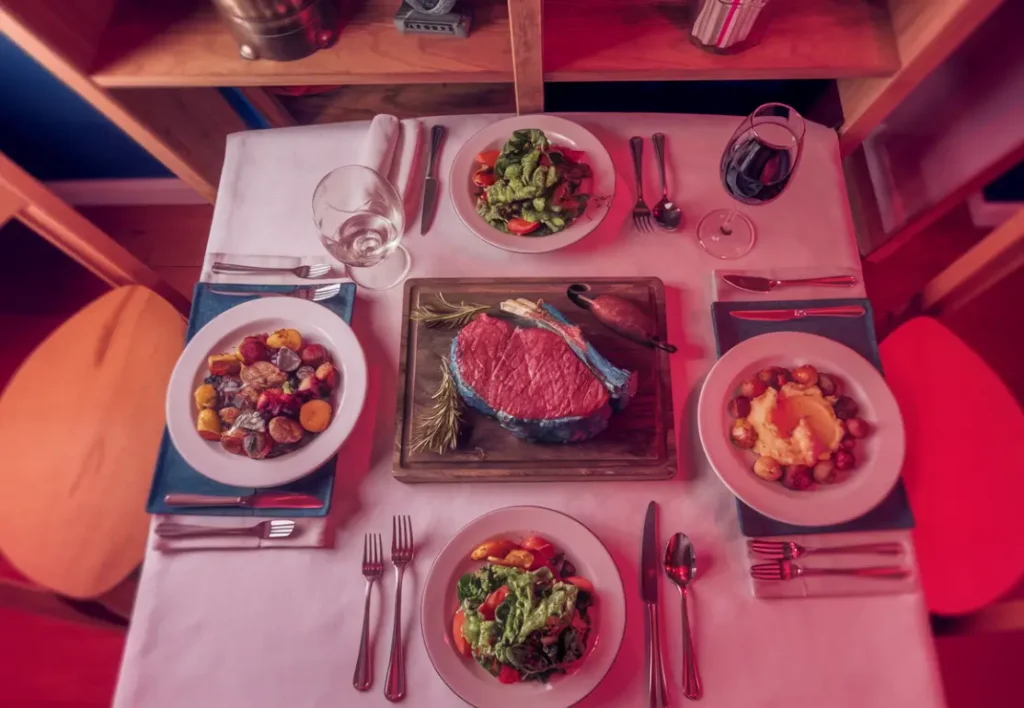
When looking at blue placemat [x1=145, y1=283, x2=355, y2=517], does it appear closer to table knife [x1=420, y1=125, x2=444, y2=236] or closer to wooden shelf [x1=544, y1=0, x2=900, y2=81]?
table knife [x1=420, y1=125, x2=444, y2=236]

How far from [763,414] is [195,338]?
1068mm

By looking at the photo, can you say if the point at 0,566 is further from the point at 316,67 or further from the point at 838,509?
the point at 838,509

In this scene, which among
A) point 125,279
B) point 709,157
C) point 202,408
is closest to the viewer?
point 202,408

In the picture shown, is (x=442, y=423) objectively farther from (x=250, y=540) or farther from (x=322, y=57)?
(x=322, y=57)

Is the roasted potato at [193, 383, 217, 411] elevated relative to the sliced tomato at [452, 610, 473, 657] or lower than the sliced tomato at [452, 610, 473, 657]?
elevated

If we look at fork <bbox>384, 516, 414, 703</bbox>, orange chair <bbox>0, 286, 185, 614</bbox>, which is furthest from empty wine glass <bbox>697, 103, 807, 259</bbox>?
orange chair <bbox>0, 286, 185, 614</bbox>

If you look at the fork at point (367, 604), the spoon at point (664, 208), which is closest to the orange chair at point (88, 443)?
the fork at point (367, 604)

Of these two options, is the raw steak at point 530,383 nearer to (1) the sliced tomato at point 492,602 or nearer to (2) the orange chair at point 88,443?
(1) the sliced tomato at point 492,602

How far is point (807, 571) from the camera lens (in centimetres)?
102

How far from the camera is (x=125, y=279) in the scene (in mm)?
1594

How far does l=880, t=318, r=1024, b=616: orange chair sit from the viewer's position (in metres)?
1.24

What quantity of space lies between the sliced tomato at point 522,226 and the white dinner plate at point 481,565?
0.54 m

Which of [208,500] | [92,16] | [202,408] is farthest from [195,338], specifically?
[92,16]

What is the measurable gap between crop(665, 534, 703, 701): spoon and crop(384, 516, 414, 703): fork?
453mm
